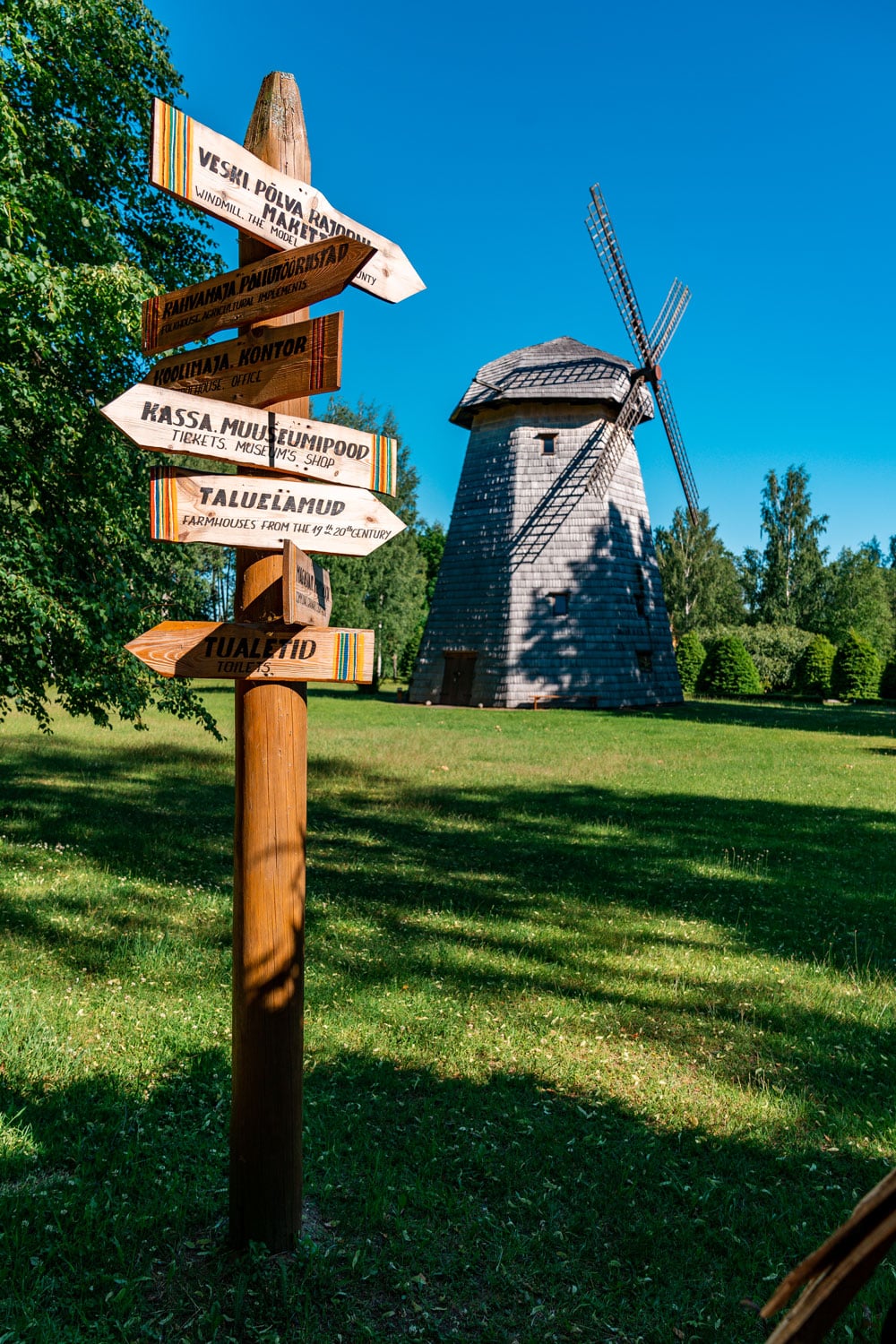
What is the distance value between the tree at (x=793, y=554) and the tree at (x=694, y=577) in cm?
325

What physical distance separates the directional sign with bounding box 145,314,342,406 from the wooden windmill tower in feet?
86.9

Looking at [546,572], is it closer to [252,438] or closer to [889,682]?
[889,682]

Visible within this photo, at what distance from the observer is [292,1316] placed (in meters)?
3.02

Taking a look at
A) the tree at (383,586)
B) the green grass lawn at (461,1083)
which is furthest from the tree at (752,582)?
the green grass lawn at (461,1083)

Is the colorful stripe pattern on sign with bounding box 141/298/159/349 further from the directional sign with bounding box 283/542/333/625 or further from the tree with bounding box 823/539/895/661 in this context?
the tree with bounding box 823/539/895/661

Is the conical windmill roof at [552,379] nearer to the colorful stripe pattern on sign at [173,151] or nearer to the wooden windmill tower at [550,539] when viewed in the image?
the wooden windmill tower at [550,539]

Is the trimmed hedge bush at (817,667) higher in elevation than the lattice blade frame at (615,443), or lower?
lower

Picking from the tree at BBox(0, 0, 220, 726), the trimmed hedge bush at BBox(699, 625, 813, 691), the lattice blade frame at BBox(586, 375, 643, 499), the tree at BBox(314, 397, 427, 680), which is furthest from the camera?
the trimmed hedge bush at BBox(699, 625, 813, 691)

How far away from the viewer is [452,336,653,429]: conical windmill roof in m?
30.2

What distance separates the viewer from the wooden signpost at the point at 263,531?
3.23 m

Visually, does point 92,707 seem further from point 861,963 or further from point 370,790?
point 861,963

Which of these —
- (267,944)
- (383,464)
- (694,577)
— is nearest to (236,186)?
(383,464)

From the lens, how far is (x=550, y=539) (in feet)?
→ 98.8

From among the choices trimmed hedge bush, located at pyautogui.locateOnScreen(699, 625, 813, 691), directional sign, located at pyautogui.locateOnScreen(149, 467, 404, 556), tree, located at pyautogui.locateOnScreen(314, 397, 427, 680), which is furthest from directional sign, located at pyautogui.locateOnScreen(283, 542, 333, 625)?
trimmed hedge bush, located at pyautogui.locateOnScreen(699, 625, 813, 691)
